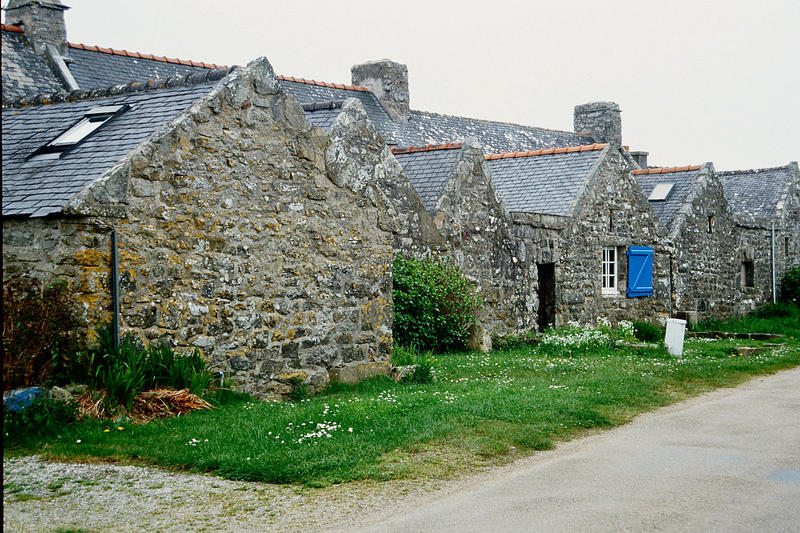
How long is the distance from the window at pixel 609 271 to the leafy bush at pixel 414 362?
8.11 meters

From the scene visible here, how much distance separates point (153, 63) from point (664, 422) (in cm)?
1692

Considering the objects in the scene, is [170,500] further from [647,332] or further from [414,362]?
[647,332]

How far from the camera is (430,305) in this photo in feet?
50.1

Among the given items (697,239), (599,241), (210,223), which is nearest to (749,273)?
(697,239)

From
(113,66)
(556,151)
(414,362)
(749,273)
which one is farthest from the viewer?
(749,273)

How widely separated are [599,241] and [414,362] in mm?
9026

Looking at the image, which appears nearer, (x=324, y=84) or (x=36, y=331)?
(x=36, y=331)

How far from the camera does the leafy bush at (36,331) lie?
8188 millimetres

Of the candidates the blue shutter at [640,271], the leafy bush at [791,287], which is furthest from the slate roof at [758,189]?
the blue shutter at [640,271]

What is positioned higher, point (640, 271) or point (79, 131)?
point (79, 131)

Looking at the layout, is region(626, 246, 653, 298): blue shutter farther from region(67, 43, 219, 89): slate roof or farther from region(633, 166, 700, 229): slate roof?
region(67, 43, 219, 89): slate roof

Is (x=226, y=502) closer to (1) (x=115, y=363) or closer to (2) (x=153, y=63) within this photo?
(1) (x=115, y=363)

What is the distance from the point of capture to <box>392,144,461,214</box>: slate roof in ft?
56.7

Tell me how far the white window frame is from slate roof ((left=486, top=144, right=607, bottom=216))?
6.39ft
